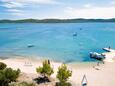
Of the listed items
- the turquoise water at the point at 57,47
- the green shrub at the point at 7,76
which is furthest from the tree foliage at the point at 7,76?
the turquoise water at the point at 57,47

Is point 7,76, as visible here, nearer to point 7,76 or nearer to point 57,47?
point 7,76

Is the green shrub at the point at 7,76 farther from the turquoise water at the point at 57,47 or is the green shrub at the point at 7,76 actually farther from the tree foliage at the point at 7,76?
the turquoise water at the point at 57,47

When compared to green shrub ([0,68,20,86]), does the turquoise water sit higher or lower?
lower

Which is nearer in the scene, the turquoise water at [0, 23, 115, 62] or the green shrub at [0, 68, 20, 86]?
the green shrub at [0, 68, 20, 86]

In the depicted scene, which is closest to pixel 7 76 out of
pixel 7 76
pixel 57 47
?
pixel 7 76

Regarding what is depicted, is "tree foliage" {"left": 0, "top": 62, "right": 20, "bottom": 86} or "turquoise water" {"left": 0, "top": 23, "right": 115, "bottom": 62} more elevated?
"tree foliage" {"left": 0, "top": 62, "right": 20, "bottom": 86}

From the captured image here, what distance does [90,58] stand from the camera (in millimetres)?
46406

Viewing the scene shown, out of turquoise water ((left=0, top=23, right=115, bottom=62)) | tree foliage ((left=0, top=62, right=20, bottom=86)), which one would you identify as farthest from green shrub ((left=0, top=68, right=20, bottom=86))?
turquoise water ((left=0, top=23, right=115, bottom=62))

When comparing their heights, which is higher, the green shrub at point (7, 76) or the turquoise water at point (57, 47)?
the green shrub at point (7, 76)

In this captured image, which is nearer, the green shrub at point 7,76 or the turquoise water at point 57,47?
the green shrub at point 7,76

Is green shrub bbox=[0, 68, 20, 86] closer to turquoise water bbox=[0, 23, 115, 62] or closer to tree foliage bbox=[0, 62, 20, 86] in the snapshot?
tree foliage bbox=[0, 62, 20, 86]

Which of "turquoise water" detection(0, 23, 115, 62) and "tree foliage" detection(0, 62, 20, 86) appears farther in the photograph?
"turquoise water" detection(0, 23, 115, 62)

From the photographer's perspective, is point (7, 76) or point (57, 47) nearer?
point (7, 76)

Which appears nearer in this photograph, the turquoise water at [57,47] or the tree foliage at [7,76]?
the tree foliage at [7,76]
